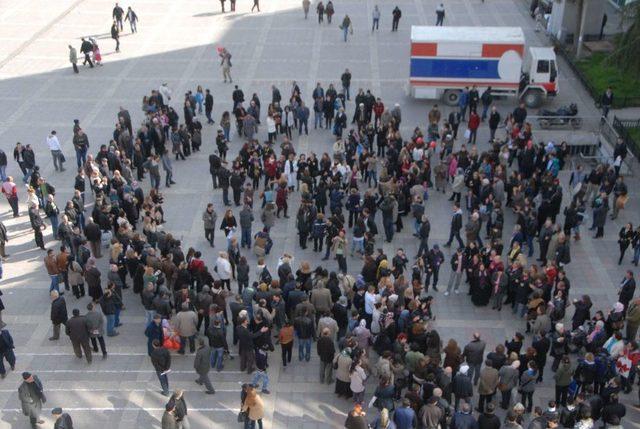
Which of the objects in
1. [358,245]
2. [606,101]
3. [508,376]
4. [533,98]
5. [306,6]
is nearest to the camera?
[508,376]

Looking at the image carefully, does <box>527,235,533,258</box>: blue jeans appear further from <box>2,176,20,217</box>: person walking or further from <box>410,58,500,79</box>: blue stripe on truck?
<box>2,176,20,217</box>: person walking

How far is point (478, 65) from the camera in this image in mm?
29641

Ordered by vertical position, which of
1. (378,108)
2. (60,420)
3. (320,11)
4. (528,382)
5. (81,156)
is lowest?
(528,382)

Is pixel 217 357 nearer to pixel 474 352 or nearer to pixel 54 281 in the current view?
pixel 54 281

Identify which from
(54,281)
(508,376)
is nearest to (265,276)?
(54,281)

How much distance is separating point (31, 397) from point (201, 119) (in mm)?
16631

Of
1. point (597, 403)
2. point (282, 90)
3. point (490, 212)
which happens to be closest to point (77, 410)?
point (597, 403)

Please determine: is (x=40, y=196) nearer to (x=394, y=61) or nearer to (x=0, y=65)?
(x=0, y=65)

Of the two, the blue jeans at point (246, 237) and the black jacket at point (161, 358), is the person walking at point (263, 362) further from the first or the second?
the blue jeans at point (246, 237)

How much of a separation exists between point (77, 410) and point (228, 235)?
6.51 m

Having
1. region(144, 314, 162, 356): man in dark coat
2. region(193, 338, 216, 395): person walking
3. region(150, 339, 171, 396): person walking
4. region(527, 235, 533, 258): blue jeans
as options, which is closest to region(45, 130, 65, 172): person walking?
region(144, 314, 162, 356): man in dark coat

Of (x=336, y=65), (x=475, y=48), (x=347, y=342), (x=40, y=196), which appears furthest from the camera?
(x=336, y=65)

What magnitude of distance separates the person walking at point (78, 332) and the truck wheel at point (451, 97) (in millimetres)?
18672

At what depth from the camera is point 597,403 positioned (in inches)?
568
